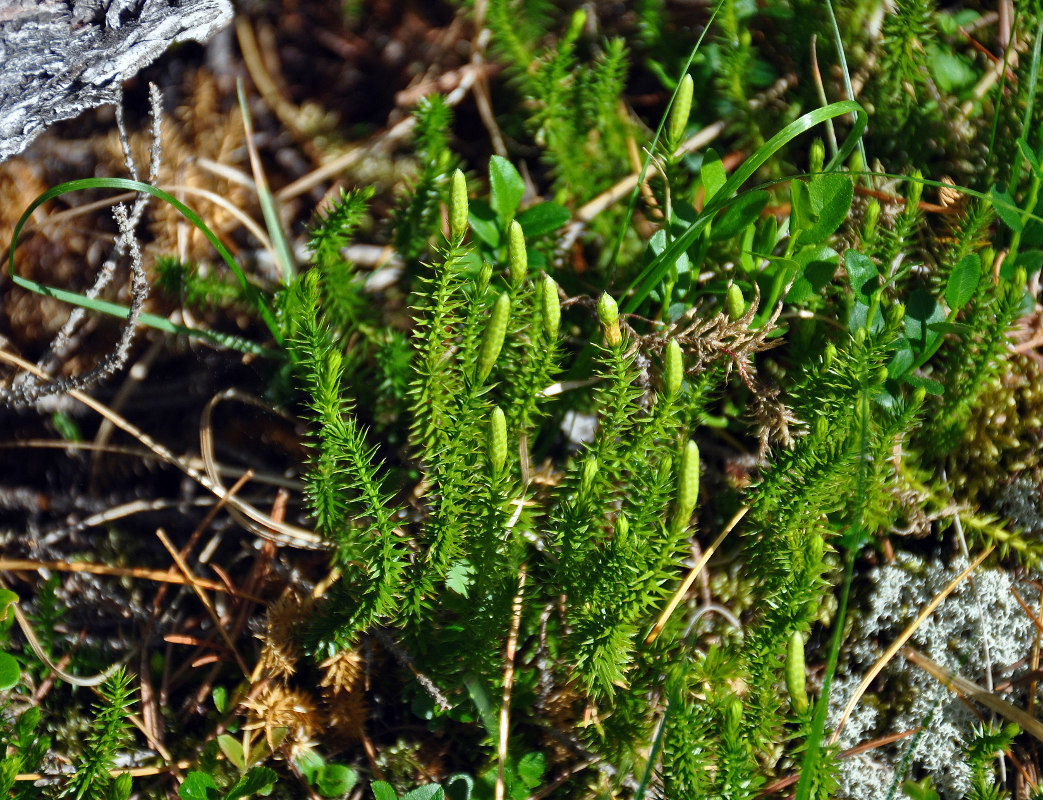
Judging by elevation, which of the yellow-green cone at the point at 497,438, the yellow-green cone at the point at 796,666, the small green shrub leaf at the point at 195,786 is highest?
the yellow-green cone at the point at 497,438

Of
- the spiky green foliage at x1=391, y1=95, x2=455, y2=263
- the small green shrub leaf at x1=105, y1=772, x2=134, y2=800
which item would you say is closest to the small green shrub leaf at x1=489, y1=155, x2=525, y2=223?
the spiky green foliage at x1=391, y1=95, x2=455, y2=263

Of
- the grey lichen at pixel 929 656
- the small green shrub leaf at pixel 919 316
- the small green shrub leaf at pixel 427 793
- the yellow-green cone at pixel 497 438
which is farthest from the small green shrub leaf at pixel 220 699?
the small green shrub leaf at pixel 919 316

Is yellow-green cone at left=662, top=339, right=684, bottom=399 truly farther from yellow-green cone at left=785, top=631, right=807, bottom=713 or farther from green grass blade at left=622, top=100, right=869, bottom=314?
yellow-green cone at left=785, top=631, right=807, bottom=713

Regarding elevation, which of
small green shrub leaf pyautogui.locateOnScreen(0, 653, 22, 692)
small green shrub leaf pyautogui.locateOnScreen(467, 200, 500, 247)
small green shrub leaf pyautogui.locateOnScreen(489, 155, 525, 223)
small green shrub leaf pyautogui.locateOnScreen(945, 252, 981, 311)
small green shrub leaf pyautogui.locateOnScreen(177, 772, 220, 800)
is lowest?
small green shrub leaf pyautogui.locateOnScreen(177, 772, 220, 800)

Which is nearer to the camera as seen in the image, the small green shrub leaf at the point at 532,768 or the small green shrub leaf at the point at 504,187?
the small green shrub leaf at the point at 532,768

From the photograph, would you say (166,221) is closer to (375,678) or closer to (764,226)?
(375,678)

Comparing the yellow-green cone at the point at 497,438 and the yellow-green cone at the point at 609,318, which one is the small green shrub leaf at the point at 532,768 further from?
the yellow-green cone at the point at 609,318

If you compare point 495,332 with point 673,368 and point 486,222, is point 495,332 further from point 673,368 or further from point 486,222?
point 486,222
